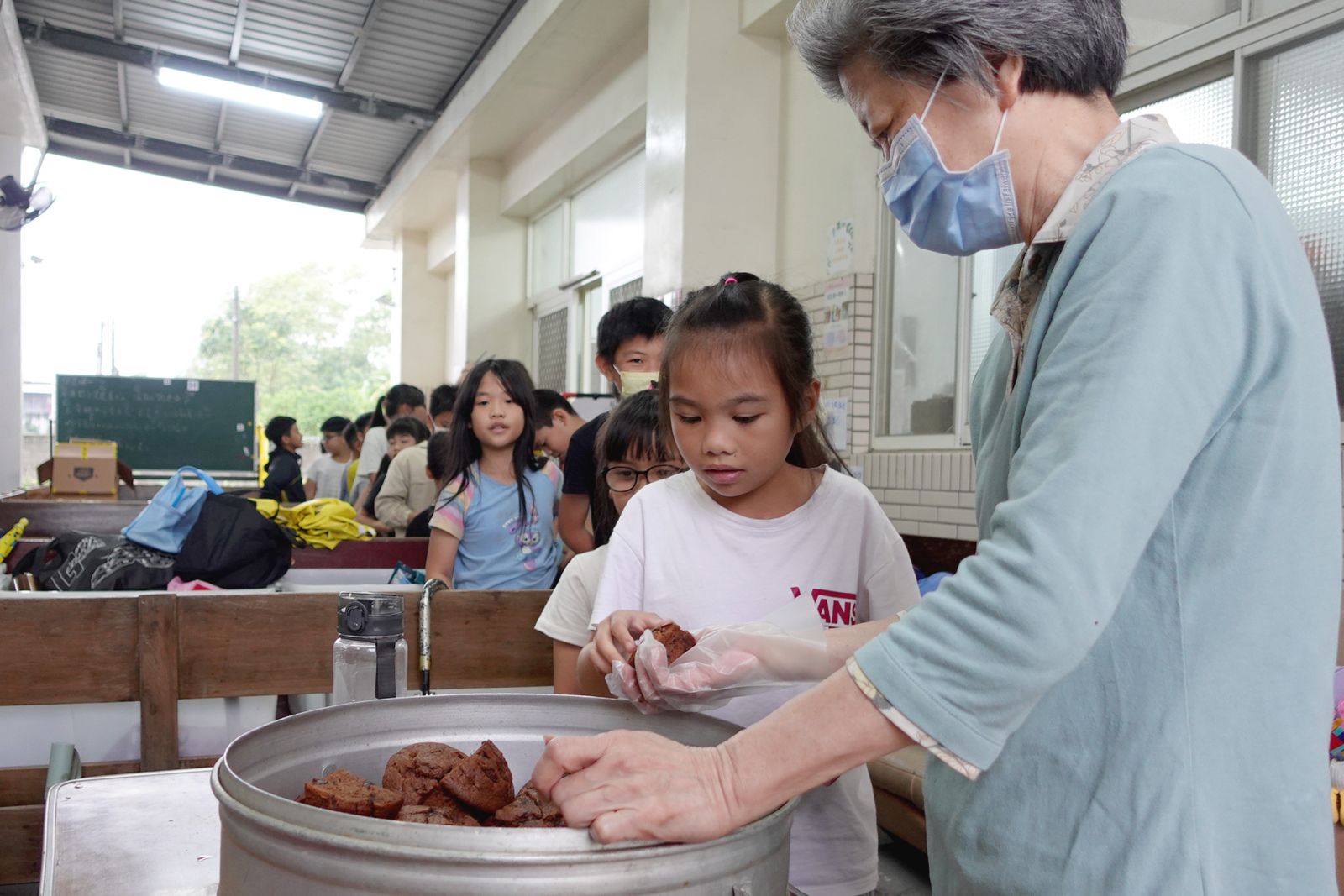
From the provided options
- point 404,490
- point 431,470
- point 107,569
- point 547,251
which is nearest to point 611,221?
point 547,251

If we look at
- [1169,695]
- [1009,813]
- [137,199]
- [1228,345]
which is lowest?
[1009,813]

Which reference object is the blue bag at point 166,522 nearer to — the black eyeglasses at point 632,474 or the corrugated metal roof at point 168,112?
the black eyeglasses at point 632,474

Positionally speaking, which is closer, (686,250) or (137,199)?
(686,250)

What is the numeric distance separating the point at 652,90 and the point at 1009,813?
583 centimetres

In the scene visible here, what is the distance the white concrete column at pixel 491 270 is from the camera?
10602mm

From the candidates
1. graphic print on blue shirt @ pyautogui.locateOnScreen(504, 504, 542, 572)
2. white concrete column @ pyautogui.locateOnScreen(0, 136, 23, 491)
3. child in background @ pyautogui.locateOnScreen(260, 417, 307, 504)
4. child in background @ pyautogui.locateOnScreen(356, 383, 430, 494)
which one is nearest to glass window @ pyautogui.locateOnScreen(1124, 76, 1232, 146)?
graphic print on blue shirt @ pyautogui.locateOnScreen(504, 504, 542, 572)

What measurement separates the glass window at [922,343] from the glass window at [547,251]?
5255mm

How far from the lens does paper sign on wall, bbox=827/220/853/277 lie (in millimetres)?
5090

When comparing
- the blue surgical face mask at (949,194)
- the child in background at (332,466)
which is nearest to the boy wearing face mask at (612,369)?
the blue surgical face mask at (949,194)

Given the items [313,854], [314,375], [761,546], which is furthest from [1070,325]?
[314,375]

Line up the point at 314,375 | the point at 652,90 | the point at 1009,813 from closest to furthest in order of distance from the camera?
1. the point at 1009,813
2. the point at 652,90
3. the point at 314,375

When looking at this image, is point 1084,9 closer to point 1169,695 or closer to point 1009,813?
point 1169,695

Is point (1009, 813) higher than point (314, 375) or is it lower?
lower

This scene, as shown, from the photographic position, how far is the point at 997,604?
0.70 metres
